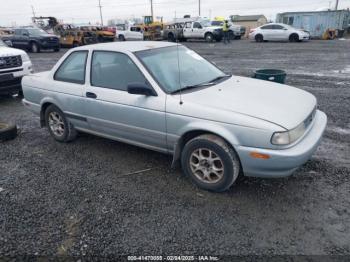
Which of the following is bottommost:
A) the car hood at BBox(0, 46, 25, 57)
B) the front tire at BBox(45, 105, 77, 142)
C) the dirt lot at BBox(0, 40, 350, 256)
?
the dirt lot at BBox(0, 40, 350, 256)

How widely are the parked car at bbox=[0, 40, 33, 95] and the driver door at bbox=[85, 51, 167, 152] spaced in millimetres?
4445

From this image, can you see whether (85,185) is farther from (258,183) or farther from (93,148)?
(258,183)

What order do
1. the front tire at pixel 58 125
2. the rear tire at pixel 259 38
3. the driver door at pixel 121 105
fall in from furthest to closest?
the rear tire at pixel 259 38, the front tire at pixel 58 125, the driver door at pixel 121 105

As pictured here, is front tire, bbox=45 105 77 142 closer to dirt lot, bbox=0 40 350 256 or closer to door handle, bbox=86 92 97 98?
dirt lot, bbox=0 40 350 256

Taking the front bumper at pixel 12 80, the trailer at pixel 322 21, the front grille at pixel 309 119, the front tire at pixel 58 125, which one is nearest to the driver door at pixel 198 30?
the trailer at pixel 322 21

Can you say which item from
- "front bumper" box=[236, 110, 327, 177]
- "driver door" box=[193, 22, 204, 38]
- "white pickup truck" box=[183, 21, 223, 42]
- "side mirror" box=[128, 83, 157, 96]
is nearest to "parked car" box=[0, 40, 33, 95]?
"side mirror" box=[128, 83, 157, 96]

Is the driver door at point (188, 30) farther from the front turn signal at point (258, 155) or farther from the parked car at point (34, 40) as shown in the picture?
the front turn signal at point (258, 155)

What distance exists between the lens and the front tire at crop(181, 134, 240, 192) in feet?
10.6

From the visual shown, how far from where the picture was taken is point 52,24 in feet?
97.7

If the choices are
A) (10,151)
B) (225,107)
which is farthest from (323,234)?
(10,151)

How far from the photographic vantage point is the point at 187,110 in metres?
3.38

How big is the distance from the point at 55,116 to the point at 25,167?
3.40 feet

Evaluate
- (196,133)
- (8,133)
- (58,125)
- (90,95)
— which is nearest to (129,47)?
(90,95)

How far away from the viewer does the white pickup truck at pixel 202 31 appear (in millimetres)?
26828
